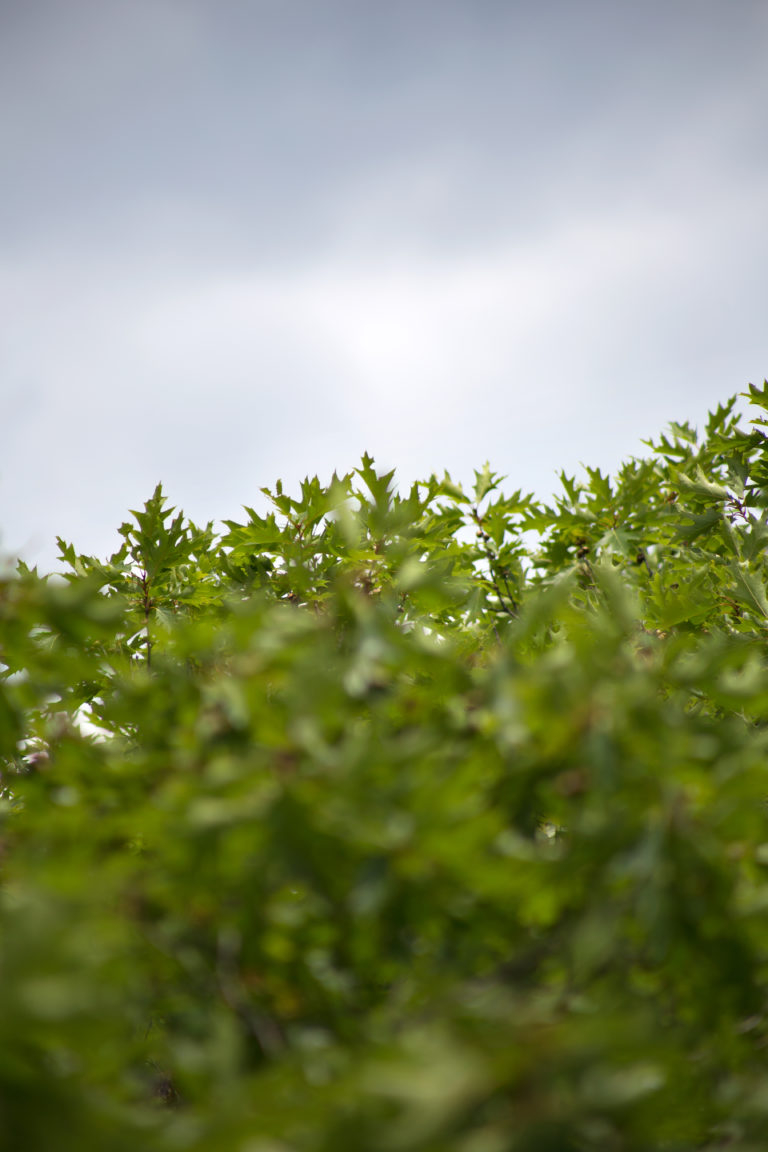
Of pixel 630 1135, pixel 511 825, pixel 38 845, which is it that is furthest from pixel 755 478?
pixel 38 845

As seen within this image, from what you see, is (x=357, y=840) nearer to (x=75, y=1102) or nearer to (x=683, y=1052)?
(x=75, y=1102)

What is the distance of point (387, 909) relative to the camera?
52.9 inches

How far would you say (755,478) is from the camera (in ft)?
15.6

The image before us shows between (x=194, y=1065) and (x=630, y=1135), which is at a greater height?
(x=194, y=1065)

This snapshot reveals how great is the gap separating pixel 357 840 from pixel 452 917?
1.19 feet

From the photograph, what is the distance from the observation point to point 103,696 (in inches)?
172

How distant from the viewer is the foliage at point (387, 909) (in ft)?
3.30

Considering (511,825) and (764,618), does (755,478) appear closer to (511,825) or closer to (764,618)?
(764,618)

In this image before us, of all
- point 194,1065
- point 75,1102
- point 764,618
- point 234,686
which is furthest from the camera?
point 764,618

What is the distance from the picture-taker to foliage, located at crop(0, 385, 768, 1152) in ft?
3.30

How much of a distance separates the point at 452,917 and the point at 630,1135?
448mm

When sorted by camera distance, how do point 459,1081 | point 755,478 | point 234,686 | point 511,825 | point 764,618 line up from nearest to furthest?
point 459,1081
point 234,686
point 511,825
point 764,618
point 755,478

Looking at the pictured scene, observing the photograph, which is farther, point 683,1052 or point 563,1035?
point 683,1052

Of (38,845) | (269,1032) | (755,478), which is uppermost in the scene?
(755,478)
